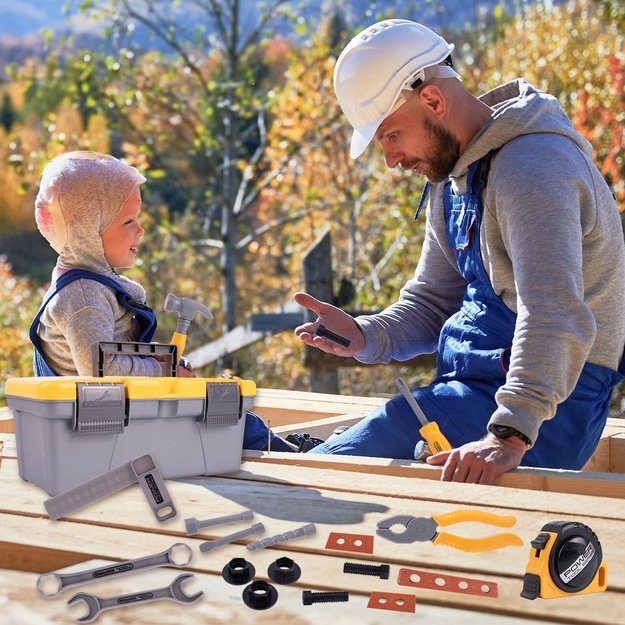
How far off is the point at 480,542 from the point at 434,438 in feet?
2.54

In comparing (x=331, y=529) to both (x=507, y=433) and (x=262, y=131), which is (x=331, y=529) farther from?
(x=262, y=131)

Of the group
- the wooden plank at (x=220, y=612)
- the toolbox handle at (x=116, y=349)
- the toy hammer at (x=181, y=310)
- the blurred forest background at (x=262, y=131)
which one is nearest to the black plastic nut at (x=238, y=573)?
the wooden plank at (x=220, y=612)

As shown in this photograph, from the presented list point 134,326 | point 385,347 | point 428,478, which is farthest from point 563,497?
point 134,326

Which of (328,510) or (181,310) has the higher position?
(181,310)

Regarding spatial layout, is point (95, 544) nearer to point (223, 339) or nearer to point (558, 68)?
point (223, 339)

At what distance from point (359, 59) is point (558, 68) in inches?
310

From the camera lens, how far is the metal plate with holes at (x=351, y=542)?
1.75 metres

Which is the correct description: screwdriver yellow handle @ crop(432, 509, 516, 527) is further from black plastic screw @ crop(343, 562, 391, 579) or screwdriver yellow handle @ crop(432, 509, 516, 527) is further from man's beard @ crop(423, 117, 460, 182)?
man's beard @ crop(423, 117, 460, 182)

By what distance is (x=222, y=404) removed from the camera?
241cm

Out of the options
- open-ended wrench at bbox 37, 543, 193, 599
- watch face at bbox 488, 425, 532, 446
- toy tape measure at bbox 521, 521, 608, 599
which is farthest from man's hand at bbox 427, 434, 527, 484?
open-ended wrench at bbox 37, 543, 193, 599

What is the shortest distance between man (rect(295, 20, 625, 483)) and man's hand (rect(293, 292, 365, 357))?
13mm

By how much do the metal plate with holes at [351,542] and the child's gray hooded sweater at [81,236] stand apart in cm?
113

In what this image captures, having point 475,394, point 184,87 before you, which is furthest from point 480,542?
point 184,87

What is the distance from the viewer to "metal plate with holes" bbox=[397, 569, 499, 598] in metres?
1.54
